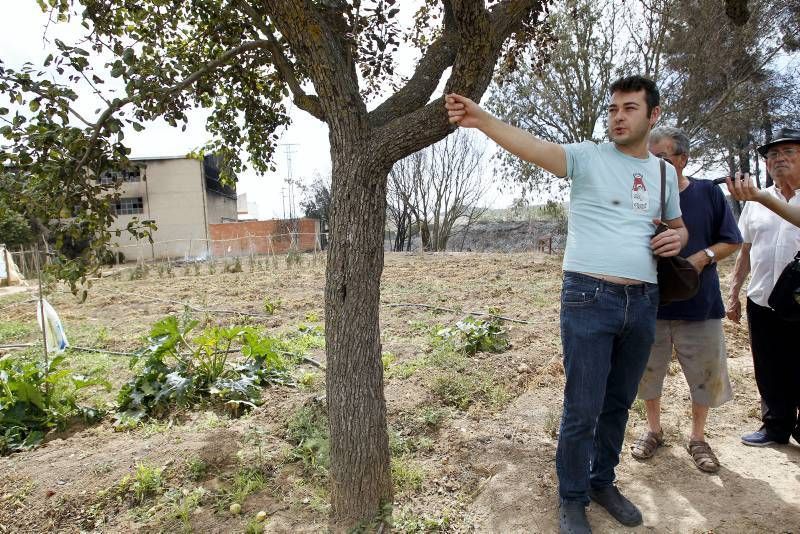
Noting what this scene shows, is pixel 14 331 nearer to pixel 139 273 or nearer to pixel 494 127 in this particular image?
pixel 139 273

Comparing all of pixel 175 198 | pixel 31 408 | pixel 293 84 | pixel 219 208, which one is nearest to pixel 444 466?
pixel 293 84

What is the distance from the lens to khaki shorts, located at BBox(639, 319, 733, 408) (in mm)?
2770

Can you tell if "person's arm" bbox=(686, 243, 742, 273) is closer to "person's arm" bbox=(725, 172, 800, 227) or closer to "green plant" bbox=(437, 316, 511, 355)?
"person's arm" bbox=(725, 172, 800, 227)

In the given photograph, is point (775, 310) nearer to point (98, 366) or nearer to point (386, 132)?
point (386, 132)

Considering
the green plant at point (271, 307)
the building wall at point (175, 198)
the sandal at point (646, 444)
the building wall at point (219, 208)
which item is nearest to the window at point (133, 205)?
the building wall at point (175, 198)

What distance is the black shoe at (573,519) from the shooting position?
2.18 m

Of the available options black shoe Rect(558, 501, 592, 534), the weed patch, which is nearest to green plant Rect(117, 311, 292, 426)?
black shoe Rect(558, 501, 592, 534)

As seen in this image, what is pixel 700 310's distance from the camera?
8.94 feet

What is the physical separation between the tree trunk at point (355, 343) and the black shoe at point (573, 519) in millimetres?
833

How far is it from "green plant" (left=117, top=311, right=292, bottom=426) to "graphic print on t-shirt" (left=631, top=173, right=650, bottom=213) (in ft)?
9.65

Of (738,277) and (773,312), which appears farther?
(738,277)

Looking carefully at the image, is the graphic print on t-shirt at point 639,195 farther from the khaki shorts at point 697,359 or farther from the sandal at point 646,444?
the sandal at point 646,444

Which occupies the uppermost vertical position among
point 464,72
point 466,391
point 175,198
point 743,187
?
point 175,198

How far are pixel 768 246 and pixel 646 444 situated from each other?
140 cm
